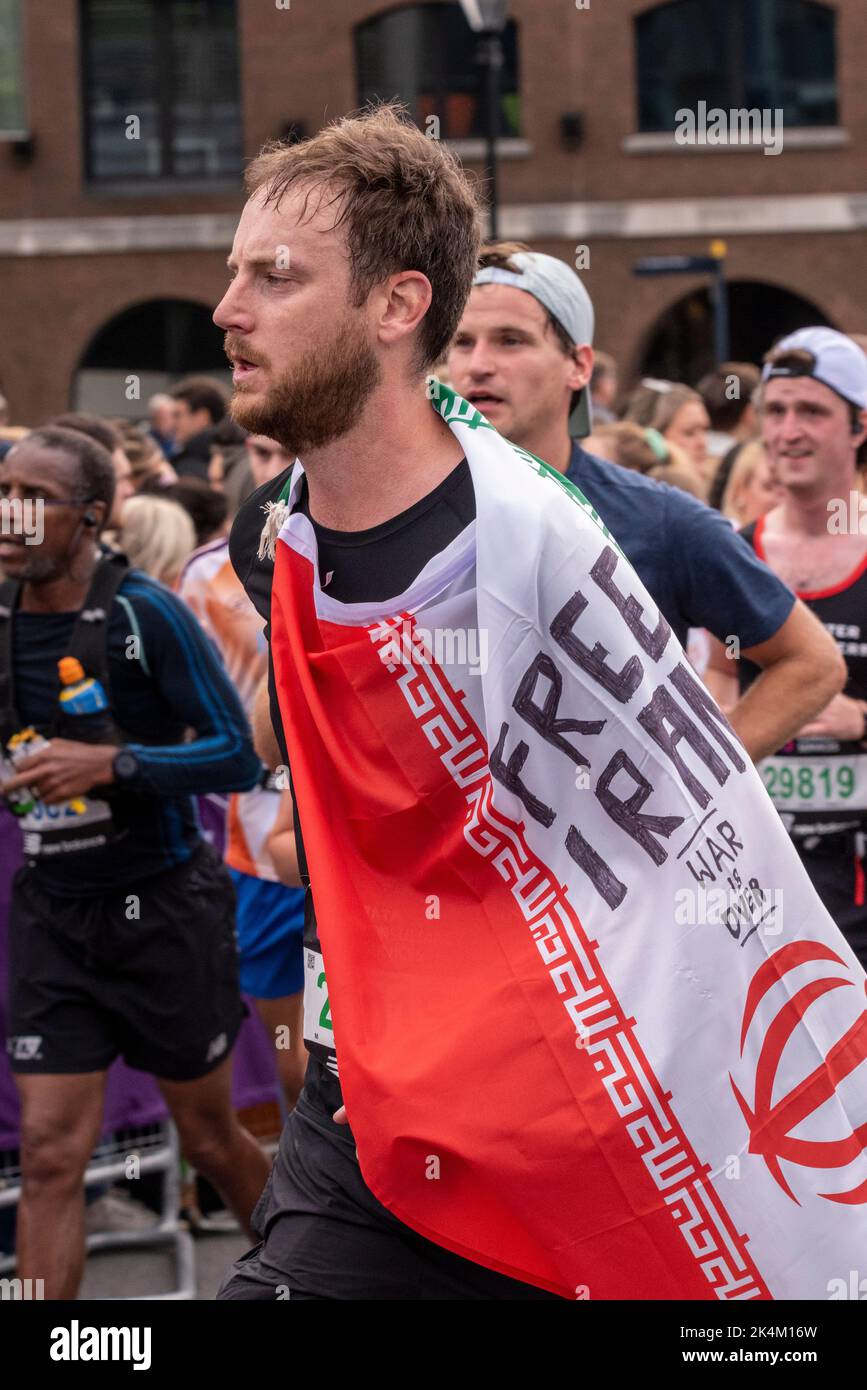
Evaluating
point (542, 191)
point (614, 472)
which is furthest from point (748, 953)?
point (542, 191)

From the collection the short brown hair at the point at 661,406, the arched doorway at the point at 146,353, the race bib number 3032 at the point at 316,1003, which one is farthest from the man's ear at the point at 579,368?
the arched doorway at the point at 146,353

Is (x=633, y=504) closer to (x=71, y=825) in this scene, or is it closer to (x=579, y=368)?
(x=579, y=368)

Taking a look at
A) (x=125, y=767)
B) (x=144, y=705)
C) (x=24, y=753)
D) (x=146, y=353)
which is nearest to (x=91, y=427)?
(x=144, y=705)

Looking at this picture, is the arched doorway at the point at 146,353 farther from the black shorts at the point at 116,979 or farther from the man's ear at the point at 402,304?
the man's ear at the point at 402,304

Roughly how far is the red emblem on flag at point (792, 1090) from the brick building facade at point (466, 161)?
80.3 feet

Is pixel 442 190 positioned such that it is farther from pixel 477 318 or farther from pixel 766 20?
pixel 766 20

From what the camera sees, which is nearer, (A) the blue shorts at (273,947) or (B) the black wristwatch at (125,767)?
(B) the black wristwatch at (125,767)

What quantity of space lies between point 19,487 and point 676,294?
23.2 meters

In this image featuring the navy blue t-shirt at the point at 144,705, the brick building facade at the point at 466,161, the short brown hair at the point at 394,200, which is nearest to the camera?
the short brown hair at the point at 394,200

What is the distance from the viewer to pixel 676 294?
89.9 feet

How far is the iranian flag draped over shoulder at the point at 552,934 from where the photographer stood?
8.62ft

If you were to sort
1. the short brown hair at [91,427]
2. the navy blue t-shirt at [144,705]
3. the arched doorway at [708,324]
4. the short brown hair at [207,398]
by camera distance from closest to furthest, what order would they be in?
the navy blue t-shirt at [144,705], the short brown hair at [91,427], the short brown hair at [207,398], the arched doorway at [708,324]

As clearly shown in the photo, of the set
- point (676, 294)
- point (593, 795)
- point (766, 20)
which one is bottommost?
point (593, 795)

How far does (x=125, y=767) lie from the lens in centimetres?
482
